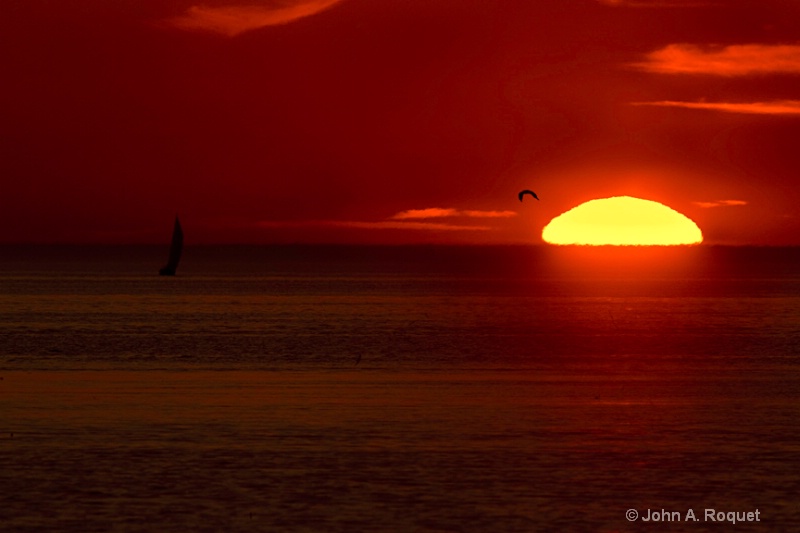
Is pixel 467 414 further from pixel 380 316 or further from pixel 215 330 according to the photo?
pixel 380 316

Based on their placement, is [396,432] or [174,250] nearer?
[396,432]

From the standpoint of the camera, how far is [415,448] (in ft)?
70.5

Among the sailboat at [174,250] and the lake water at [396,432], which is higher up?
the sailboat at [174,250]

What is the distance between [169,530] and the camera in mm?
15516

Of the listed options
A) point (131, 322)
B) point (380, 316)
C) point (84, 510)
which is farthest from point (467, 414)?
point (380, 316)

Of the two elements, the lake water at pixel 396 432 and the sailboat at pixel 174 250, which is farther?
the sailboat at pixel 174 250

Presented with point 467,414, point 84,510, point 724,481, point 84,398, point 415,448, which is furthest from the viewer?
point 84,398

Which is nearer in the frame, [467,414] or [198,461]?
[198,461]

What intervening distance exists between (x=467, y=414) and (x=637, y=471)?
7.33 m

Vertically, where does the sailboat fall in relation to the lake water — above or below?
above

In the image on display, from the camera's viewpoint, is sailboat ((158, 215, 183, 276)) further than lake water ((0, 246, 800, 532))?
Yes

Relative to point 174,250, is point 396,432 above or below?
below

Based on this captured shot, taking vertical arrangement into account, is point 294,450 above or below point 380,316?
below

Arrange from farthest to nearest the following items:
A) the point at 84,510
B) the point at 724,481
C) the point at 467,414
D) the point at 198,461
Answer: the point at 467,414, the point at 198,461, the point at 724,481, the point at 84,510
